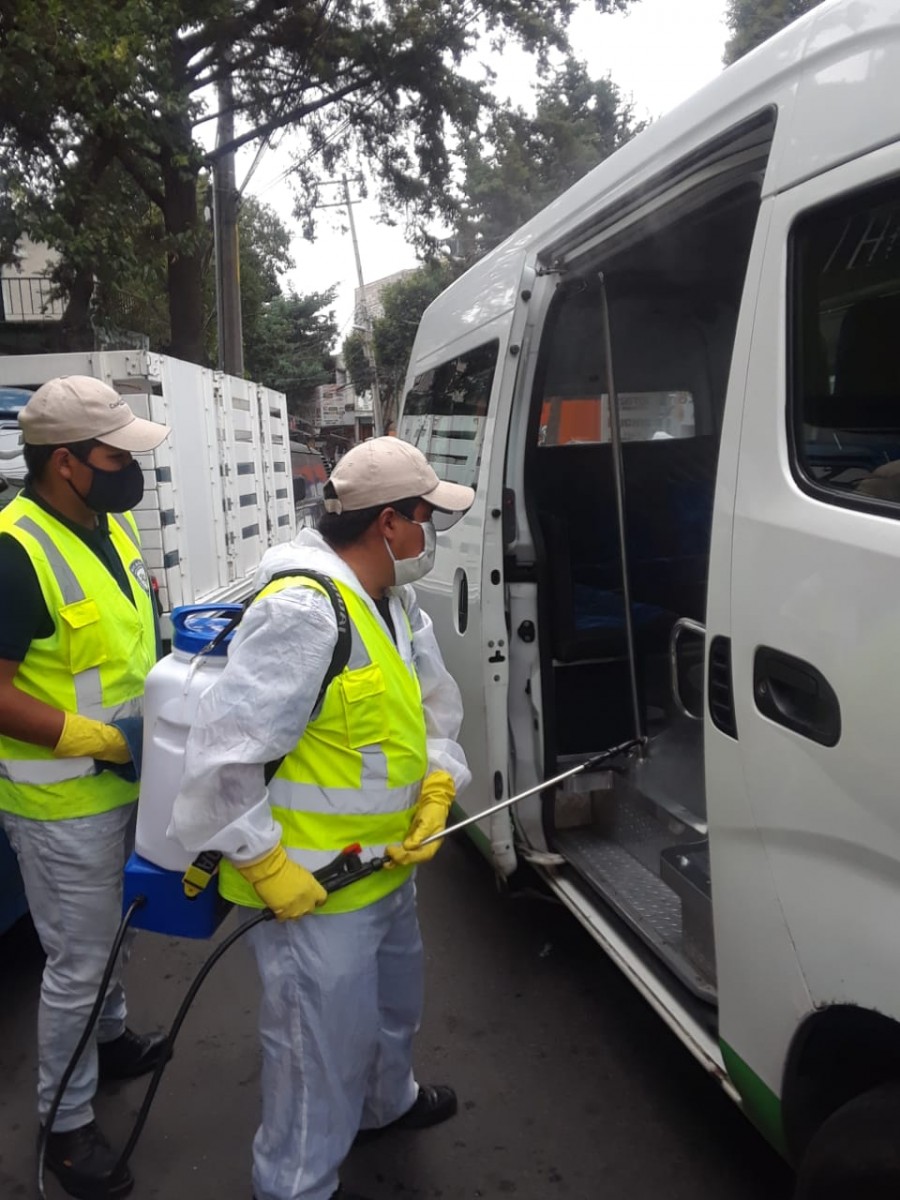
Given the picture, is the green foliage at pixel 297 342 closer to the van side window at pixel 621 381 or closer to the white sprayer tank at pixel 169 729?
the van side window at pixel 621 381

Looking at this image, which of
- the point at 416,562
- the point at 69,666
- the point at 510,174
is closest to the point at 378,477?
the point at 416,562

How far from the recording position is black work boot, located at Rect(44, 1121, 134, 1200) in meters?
2.40

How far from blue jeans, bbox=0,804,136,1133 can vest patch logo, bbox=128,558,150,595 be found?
0.63 m

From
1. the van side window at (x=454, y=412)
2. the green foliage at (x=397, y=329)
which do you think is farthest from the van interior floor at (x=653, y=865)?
the green foliage at (x=397, y=329)

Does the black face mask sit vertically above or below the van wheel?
above

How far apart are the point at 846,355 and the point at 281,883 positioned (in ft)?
4.61

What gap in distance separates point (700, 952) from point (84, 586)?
1717 millimetres

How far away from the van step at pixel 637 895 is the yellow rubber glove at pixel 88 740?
143 centimetres

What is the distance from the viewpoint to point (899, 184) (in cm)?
152

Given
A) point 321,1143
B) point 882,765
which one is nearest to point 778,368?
point 882,765

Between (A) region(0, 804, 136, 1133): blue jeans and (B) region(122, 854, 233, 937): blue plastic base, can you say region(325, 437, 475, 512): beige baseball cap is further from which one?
(A) region(0, 804, 136, 1133): blue jeans

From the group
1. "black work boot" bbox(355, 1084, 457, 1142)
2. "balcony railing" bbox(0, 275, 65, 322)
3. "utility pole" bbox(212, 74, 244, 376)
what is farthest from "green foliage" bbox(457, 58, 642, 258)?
"black work boot" bbox(355, 1084, 457, 1142)

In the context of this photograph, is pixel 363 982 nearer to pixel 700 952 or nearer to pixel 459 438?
pixel 700 952

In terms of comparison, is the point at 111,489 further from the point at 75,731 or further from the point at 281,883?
the point at 281,883
